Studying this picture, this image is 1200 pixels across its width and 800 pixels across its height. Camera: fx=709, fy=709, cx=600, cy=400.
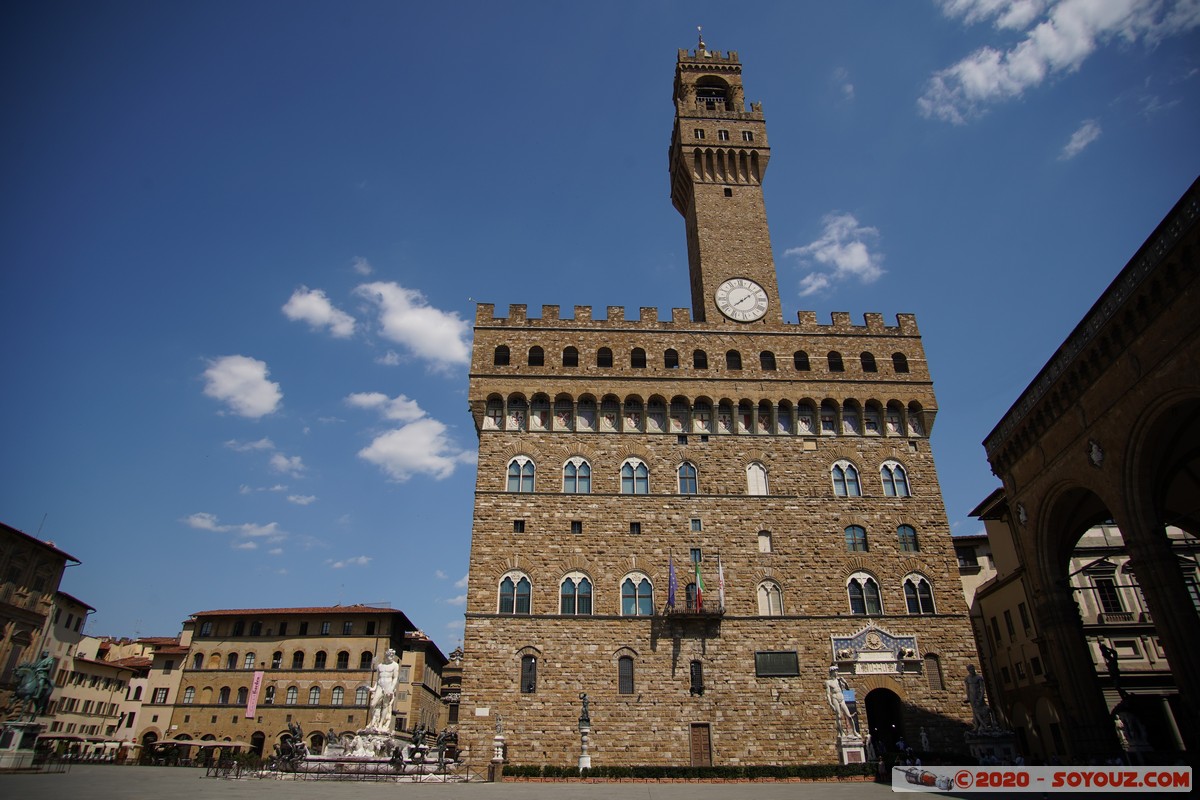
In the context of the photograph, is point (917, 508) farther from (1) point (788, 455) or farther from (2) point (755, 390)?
(2) point (755, 390)

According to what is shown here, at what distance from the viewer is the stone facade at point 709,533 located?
85.3 ft

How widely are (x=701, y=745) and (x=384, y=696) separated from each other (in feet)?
37.4

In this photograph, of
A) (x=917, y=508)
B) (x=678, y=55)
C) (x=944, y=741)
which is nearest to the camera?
(x=944, y=741)

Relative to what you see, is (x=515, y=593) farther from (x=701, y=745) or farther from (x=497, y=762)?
(x=701, y=745)

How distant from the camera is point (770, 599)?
1099 inches

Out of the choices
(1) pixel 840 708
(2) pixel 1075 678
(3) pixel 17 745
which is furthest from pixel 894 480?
(3) pixel 17 745

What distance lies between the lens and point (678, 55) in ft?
135

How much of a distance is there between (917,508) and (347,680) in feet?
111

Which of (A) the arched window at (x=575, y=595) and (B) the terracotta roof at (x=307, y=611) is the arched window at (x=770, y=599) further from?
(B) the terracotta roof at (x=307, y=611)

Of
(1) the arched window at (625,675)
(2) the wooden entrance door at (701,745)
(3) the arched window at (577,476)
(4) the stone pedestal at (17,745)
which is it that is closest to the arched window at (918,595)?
(2) the wooden entrance door at (701,745)

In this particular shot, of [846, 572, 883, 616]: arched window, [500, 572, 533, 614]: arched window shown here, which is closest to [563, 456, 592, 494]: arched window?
[500, 572, 533, 614]: arched window

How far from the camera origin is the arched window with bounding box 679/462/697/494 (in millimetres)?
29797

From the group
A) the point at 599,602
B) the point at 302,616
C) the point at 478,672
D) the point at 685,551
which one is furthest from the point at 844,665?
the point at 302,616

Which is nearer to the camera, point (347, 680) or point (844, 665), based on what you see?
point (844, 665)
